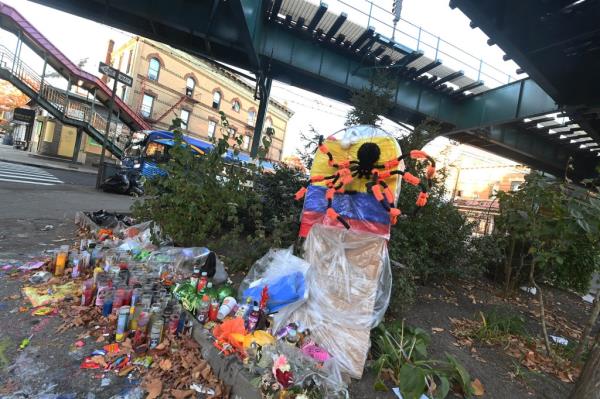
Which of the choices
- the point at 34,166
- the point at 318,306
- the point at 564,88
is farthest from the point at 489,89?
the point at 34,166

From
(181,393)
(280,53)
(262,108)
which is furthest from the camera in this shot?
(262,108)

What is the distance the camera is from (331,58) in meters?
8.57

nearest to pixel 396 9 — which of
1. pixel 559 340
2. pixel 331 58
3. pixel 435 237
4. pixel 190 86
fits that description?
pixel 331 58

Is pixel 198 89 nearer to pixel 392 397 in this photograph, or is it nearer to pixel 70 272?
pixel 70 272

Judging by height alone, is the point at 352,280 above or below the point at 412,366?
above

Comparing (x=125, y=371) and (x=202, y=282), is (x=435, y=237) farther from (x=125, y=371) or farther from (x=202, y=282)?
(x=125, y=371)

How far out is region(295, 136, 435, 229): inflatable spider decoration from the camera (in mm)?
3145

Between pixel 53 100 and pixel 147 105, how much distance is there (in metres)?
7.42

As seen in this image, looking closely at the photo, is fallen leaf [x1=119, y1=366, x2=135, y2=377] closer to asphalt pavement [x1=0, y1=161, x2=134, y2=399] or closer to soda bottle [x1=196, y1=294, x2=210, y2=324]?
asphalt pavement [x1=0, y1=161, x2=134, y2=399]

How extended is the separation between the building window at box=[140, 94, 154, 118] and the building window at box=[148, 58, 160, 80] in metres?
1.59

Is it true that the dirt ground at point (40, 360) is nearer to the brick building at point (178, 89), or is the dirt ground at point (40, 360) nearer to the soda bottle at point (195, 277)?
the soda bottle at point (195, 277)

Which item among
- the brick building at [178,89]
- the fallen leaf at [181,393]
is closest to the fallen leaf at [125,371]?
the fallen leaf at [181,393]

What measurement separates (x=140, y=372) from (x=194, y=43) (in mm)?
7942

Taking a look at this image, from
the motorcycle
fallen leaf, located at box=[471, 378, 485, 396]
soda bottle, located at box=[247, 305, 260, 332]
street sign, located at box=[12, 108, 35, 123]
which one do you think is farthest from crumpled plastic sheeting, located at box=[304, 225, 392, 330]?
street sign, located at box=[12, 108, 35, 123]
